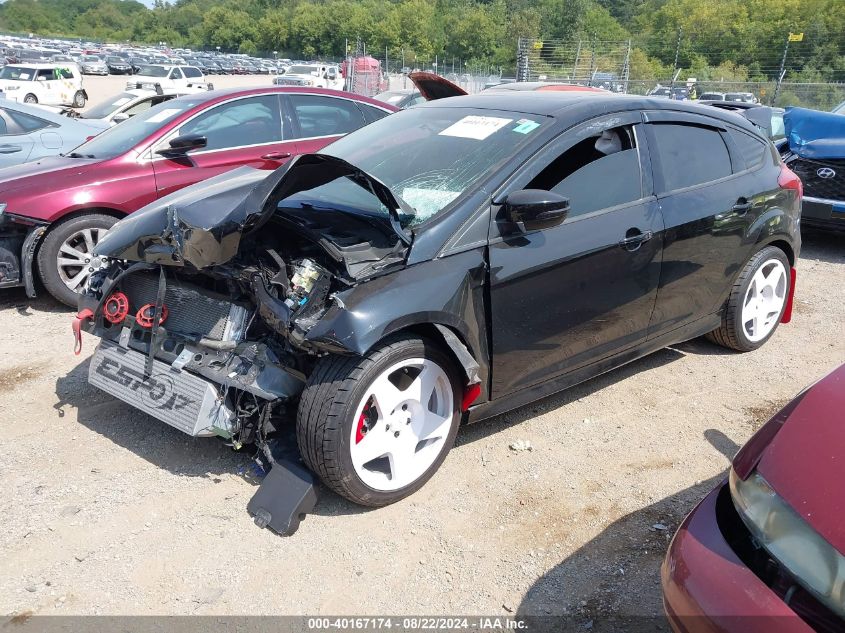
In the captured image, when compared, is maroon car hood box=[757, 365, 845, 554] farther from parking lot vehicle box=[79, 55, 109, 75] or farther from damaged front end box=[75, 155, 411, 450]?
parking lot vehicle box=[79, 55, 109, 75]

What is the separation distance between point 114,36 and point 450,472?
156985mm

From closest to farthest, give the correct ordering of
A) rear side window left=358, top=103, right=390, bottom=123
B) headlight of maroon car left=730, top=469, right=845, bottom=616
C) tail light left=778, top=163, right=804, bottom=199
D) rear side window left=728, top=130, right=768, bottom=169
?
1. headlight of maroon car left=730, top=469, right=845, bottom=616
2. rear side window left=728, top=130, right=768, bottom=169
3. tail light left=778, top=163, right=804, bottom=199
4. rear side window left=358, top=103, right=390, bottom=123

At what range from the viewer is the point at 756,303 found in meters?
4.62

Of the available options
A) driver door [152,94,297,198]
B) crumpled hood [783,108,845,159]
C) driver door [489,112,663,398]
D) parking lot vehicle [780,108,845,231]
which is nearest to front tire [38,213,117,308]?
driver door [152,94,297,198]

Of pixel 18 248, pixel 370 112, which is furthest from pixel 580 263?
pixel 18 248

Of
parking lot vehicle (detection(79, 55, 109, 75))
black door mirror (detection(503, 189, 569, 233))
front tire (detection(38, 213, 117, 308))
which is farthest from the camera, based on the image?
parking lot vehicle (detection(79, 55, 109, 75))

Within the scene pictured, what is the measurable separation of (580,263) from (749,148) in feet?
6.29

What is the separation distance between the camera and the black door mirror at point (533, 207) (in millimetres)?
3025

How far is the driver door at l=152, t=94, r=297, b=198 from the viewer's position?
5598 millimetres

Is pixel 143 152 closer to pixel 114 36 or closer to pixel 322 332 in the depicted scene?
pixel 322 332

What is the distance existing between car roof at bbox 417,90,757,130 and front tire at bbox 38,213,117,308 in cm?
286

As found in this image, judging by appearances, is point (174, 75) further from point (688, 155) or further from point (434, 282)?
point (434, 282)

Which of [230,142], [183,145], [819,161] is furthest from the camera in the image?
[819,161]

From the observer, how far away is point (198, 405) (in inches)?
117
